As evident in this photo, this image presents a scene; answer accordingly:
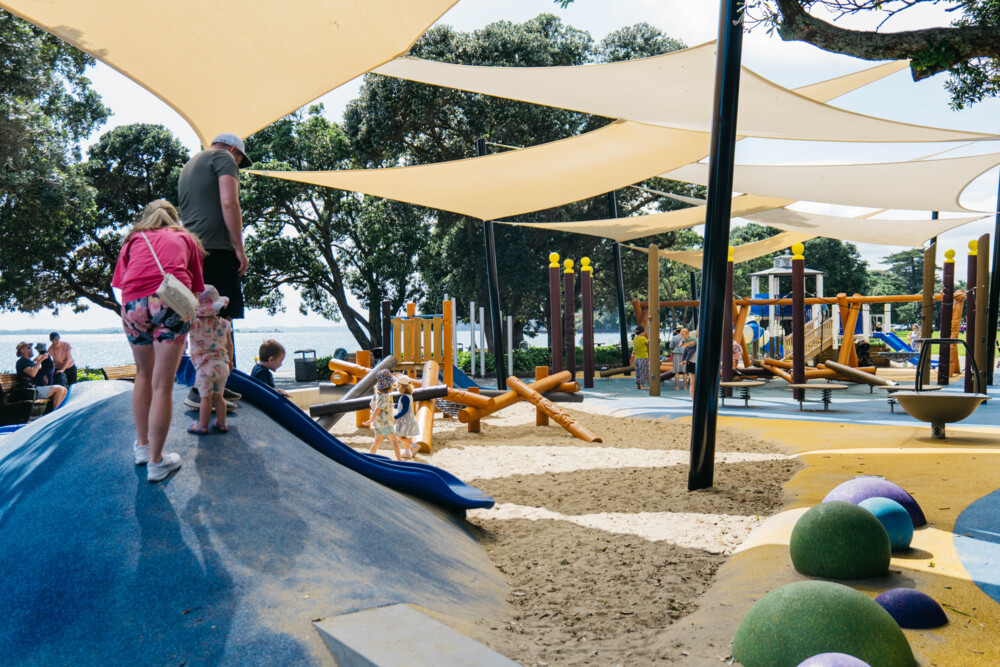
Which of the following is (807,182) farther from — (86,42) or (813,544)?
(86,42)

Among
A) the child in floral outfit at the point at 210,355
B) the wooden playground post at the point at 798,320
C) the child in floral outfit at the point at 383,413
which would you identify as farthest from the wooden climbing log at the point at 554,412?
the child in floral outfit at the point at 210,355

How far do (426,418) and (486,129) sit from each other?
49.1 feet

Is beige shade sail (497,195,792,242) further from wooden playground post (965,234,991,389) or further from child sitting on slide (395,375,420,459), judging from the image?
child sitting on slide (395,375,420,459)

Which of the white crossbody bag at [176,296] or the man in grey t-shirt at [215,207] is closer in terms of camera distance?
the white crossbody bag at [176,296]

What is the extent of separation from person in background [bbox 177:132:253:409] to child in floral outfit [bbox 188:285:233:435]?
186 millimetres

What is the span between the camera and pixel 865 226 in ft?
44.4

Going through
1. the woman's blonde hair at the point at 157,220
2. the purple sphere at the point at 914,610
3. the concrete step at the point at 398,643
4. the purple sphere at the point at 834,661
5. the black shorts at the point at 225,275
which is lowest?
the purple sphere at the point at 914,610

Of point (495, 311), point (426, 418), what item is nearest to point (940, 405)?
point (426, 418)

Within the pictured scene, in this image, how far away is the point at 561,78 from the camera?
696 centimetres

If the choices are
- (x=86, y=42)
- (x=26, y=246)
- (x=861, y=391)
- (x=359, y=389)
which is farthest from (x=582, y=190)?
(x=26, y=246)

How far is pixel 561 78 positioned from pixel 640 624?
5.43 metres

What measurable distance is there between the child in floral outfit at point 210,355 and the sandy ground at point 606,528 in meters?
1.91

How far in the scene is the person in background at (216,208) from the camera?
3.66 metres

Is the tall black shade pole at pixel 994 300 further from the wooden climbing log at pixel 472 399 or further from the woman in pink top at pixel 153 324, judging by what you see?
the woman in pink top at pixel 153 324
